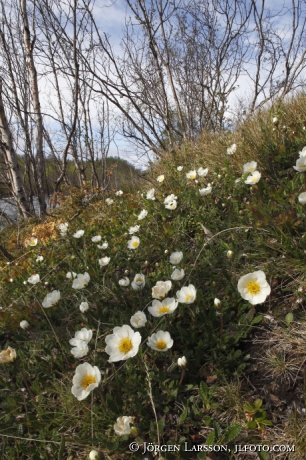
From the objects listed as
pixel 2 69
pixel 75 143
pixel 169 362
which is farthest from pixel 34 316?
pixel 75 143

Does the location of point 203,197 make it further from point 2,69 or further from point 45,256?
point 2,69

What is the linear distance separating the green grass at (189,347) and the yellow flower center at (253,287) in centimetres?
18

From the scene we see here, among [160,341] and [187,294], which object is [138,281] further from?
[160,341]

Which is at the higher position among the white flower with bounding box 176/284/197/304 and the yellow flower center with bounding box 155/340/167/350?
the white flower with bounding box 176/284/197/304

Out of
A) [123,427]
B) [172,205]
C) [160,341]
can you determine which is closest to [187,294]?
[160,341]

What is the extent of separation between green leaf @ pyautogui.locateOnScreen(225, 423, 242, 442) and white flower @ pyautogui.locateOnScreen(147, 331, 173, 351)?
411mm

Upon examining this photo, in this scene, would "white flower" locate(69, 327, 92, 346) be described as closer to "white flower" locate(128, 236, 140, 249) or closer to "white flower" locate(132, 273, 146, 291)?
"white flower" locate(132, 273, 146, 291)

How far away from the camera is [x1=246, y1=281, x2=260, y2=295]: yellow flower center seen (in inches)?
56.4

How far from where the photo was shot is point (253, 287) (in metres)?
1.45

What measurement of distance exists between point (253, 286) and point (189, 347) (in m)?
0.52

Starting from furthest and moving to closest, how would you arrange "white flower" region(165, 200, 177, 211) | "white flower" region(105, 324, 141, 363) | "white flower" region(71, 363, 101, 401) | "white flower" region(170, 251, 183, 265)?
"white flower" region(165, 200, 177, 211)
"white flower" region(170, 251, 183, 265)
"white flower" region(105, 324, 141, 363)
"white flower" region(71, 363, 101, 401)

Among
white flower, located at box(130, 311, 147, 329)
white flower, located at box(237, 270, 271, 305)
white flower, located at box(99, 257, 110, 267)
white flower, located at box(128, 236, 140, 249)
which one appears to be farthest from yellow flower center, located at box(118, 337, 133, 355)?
white flower, located at box(128, 236, 140, 249)

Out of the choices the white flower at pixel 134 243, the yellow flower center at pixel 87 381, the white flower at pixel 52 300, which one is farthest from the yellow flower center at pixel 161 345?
the white flower at pixel 134 243

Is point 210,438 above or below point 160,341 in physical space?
below
